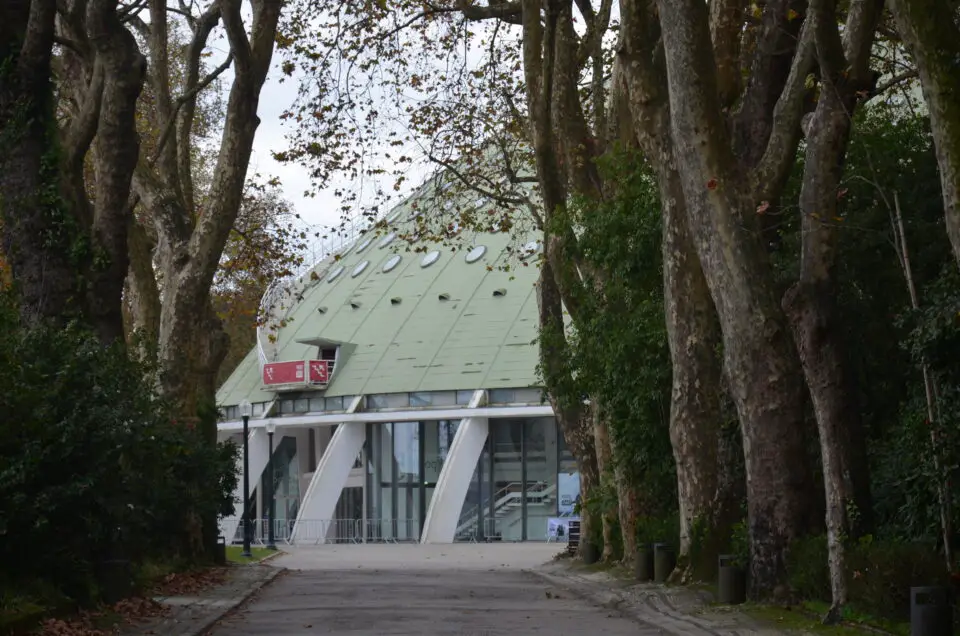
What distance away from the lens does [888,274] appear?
1916 cm

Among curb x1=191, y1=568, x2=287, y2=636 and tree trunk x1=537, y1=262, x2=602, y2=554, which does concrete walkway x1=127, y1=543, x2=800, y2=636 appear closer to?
curb x1=191, y1=568, x2=287, y2=636

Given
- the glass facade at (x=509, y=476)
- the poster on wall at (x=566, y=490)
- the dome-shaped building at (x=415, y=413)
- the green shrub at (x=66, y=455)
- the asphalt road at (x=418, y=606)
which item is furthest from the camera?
the glass facade at (x=509, y=476)

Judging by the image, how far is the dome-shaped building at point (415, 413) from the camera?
2211 inches

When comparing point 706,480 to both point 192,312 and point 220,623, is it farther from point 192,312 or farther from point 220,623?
point 192,312

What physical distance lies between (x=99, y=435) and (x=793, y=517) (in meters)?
6.84

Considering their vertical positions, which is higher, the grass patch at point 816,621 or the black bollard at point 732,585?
the black bollard at point 732,585

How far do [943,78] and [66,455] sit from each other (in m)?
8.13

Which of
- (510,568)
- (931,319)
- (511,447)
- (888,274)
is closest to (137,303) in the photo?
(510,568)

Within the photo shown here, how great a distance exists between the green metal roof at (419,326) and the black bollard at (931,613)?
4383 cm

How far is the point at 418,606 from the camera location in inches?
664

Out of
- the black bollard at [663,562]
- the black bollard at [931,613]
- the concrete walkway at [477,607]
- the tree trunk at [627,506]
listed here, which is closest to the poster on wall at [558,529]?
the concrete walkway at [477,607]

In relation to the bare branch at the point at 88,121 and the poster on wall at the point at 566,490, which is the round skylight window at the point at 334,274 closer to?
the poster on wall at the point at 566,490

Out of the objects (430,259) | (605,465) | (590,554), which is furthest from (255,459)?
(605,465)

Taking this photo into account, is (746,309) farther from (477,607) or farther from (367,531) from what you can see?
(367,531)
